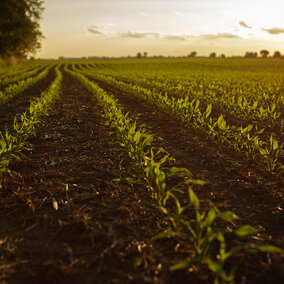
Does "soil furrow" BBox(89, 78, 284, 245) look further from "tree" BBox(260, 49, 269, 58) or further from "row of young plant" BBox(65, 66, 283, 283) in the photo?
"tree" BBox(260, 49, 269, 58)

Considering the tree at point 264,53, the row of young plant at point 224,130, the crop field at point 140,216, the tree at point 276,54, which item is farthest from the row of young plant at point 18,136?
the tree at point 264,53

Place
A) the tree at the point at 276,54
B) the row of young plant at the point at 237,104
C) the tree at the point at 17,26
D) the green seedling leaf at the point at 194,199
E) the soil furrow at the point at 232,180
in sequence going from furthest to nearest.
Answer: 1. the tree at the point at 276,54
2. the tree at the point at 17,26
3. the row of young plant at the point at 237,104
4. the soil furrow at the point at 232,180
5. the green seedling leaf at the point at 194,199

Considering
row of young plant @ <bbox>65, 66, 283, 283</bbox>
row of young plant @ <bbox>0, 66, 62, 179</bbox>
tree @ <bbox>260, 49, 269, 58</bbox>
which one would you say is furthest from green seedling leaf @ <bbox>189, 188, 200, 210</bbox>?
tree @ <bbox>260, 49, 269, 58</bbox>

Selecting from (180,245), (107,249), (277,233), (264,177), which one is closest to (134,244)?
(107,249)

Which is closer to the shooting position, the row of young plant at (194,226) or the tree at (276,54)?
the row of young plant at (194,226)

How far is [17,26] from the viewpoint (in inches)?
812

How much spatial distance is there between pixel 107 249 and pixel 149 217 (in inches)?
24.9

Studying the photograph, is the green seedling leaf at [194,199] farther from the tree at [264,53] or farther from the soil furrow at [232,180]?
the tree at [264,53]

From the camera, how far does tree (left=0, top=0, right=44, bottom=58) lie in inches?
778

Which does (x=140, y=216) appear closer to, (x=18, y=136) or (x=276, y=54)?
(x=18, y=136)

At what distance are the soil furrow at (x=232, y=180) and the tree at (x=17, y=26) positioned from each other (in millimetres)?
20157

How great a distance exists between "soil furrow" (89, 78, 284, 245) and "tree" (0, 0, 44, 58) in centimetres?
2016

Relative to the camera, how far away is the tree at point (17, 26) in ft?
64.8

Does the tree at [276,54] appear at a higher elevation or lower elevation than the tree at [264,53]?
lower
